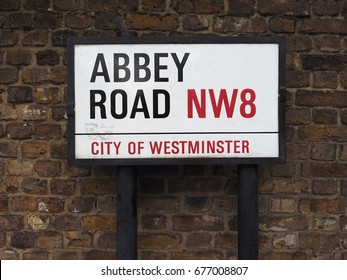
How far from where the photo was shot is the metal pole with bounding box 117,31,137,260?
103 inches

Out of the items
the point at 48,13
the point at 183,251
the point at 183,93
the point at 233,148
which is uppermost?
the point at 48,13

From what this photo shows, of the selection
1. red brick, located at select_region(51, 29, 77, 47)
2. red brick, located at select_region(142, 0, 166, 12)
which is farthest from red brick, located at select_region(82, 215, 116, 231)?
red brick, located at select_region(142, 0, 166, 12)

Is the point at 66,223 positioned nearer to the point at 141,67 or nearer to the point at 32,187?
the point at 32,187

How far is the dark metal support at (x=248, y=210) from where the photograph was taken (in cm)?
261

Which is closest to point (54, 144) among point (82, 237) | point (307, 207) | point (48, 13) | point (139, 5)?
point (82, 237)

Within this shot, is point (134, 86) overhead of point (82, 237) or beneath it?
overhead

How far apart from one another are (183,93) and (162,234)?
1001mm

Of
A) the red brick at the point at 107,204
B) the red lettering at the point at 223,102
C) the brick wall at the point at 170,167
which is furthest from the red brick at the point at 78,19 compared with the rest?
the red brick at the point at 107,204

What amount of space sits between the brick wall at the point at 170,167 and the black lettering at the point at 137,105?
23.4 inches

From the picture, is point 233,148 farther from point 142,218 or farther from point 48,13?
point 48,13

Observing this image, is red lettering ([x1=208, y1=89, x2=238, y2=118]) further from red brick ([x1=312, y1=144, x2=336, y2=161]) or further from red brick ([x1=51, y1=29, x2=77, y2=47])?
red brick ([x1=51, y1=29, x2=77, y2=47])

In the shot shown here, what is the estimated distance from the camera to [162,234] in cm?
311

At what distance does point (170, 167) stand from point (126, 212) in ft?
1.89

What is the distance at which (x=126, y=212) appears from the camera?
2.61m
